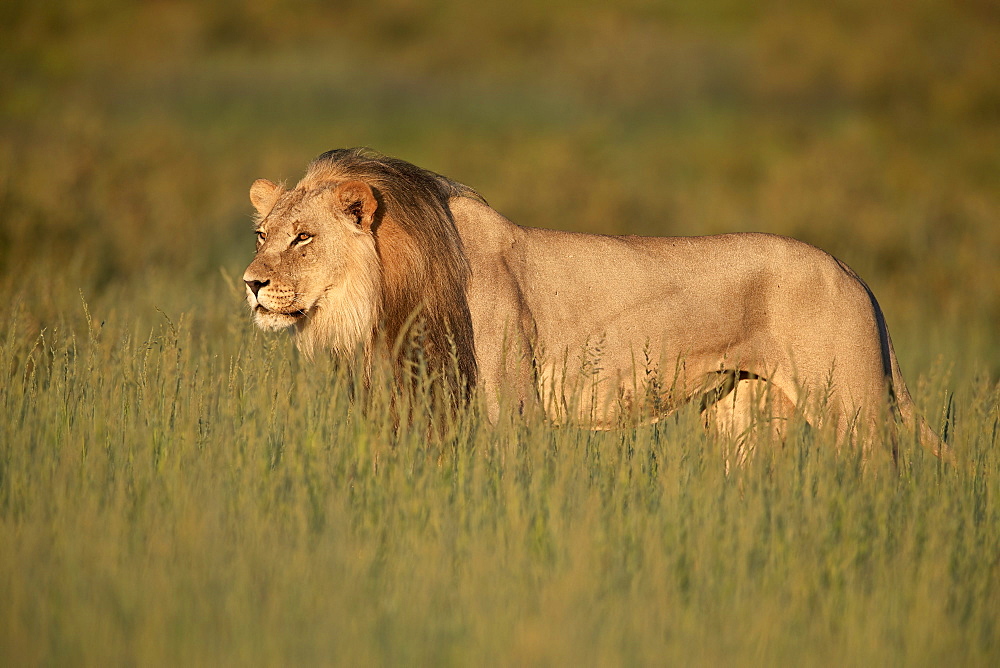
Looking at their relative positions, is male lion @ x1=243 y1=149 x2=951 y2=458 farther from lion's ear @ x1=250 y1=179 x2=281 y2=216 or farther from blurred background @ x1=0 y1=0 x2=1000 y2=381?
blurred background @ x1=0 y1=0 x2=1000 y2=381

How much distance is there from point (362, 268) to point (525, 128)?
3146 cm

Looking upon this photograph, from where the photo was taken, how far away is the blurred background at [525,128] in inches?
505

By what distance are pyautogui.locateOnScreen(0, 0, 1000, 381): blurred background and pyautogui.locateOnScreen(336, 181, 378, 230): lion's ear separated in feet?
2.13

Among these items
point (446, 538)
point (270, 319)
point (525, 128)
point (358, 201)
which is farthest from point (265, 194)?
point (525, 128)

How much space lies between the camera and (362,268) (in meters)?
5.11

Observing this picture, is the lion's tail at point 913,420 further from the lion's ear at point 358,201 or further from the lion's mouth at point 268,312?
the lion's mouth at point 268,312

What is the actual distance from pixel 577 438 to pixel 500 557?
89 cm

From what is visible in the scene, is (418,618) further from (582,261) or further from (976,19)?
(976,19)

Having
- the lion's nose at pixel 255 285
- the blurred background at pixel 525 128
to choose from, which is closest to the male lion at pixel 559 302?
the lion's nose at pixel 255 285

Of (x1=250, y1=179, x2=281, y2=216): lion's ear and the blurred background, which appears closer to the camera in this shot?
(x1=250, y1=179, x2=281, y2=216): lion's ear

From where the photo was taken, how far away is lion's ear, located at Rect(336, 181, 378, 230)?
16.4 feet

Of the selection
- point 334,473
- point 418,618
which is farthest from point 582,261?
point 418,618

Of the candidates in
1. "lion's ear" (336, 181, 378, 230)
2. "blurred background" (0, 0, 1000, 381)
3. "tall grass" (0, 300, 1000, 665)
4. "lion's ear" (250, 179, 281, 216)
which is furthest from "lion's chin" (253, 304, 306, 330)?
"lion's ear" (250, 179, 281, 216)

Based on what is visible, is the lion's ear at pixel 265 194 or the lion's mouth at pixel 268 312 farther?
the lion's ear at pixel 265 194
